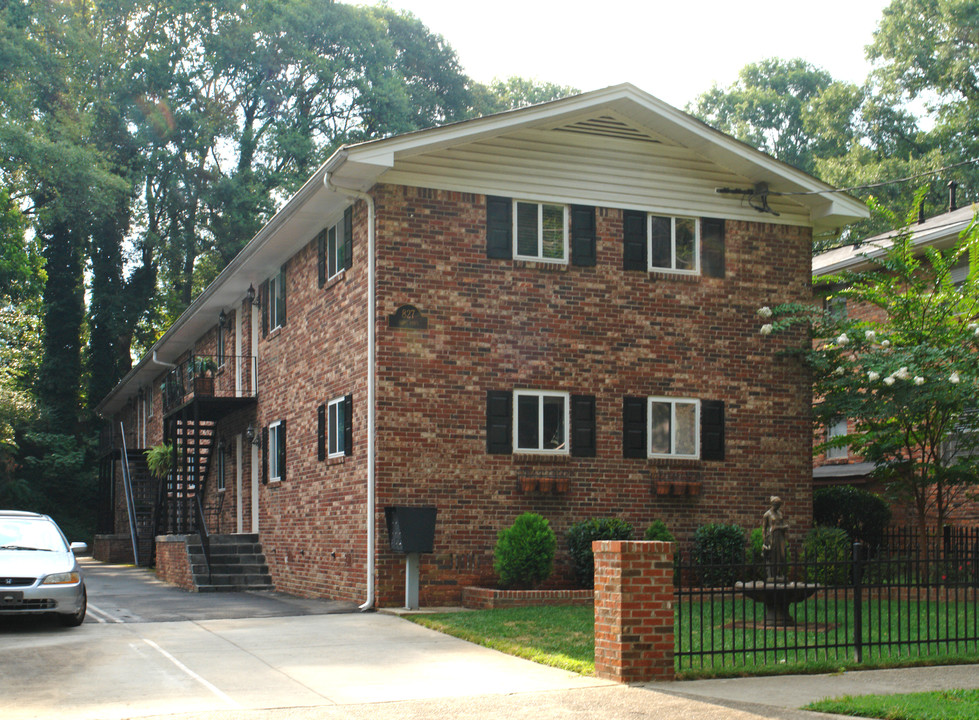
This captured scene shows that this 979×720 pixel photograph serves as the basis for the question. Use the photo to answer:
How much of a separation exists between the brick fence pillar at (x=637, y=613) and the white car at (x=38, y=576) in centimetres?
701

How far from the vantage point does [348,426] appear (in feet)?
58.1

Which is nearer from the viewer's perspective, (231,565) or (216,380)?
(231,565)

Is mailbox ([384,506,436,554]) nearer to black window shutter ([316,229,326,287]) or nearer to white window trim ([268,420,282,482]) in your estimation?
black window shutter ([316,229,326,287])

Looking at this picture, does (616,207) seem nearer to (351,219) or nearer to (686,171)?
(686,171)

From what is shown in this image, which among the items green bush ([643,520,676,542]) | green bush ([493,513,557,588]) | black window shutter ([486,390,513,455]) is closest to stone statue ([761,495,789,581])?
green bush ([643,520,676,542])

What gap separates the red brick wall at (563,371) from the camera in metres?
16.8

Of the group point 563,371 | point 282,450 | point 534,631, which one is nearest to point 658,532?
point 563,371

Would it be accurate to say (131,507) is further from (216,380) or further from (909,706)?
(909,706)

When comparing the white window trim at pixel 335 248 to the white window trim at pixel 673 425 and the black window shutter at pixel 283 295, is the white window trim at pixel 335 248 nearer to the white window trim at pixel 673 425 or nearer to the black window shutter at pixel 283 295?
the black window shutter at pixel 283 295

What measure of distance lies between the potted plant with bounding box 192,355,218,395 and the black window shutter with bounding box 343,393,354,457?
7.31 metres

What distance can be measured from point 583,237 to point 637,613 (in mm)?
9390

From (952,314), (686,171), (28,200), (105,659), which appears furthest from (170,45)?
(105,659)

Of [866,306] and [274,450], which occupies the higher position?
[866,306]

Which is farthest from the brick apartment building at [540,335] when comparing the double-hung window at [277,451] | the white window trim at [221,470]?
the white window trim at [221,470]
